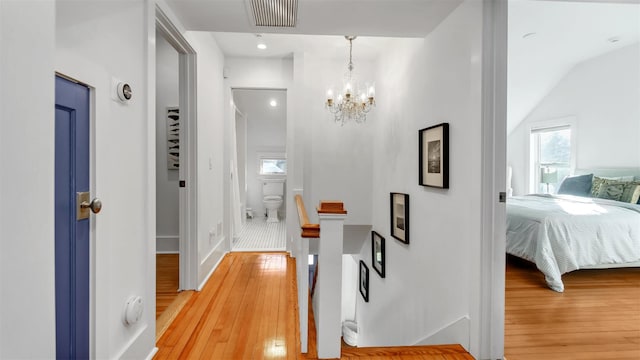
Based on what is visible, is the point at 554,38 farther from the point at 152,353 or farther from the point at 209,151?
the point at 152,353

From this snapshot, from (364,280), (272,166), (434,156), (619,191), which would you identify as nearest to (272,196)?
(272,166)

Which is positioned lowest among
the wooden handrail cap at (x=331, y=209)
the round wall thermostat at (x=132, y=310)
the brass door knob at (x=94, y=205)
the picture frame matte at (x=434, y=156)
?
the round wall thermostat at (x=132, y=310)

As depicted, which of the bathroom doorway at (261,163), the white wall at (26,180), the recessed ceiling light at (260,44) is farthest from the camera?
the bathroom doorway at (261,163)

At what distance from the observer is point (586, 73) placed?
4.51 m

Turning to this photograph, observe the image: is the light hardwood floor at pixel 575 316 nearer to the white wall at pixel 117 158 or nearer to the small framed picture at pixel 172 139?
the white wall at pixel 117 158

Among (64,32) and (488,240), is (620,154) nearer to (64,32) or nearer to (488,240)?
(488,240)

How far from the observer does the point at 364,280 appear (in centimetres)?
464

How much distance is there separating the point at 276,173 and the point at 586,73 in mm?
6022

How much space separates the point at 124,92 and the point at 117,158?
0.35 metres

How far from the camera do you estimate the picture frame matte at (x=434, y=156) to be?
2188 millimetres

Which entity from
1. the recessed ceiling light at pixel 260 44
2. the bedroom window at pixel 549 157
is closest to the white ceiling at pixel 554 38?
the bedroom window at pixel 549 157

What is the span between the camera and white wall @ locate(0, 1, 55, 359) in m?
0.60

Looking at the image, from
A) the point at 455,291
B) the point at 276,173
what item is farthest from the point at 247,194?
the point at 455,291

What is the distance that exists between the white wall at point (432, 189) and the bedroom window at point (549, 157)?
353 centimetres
